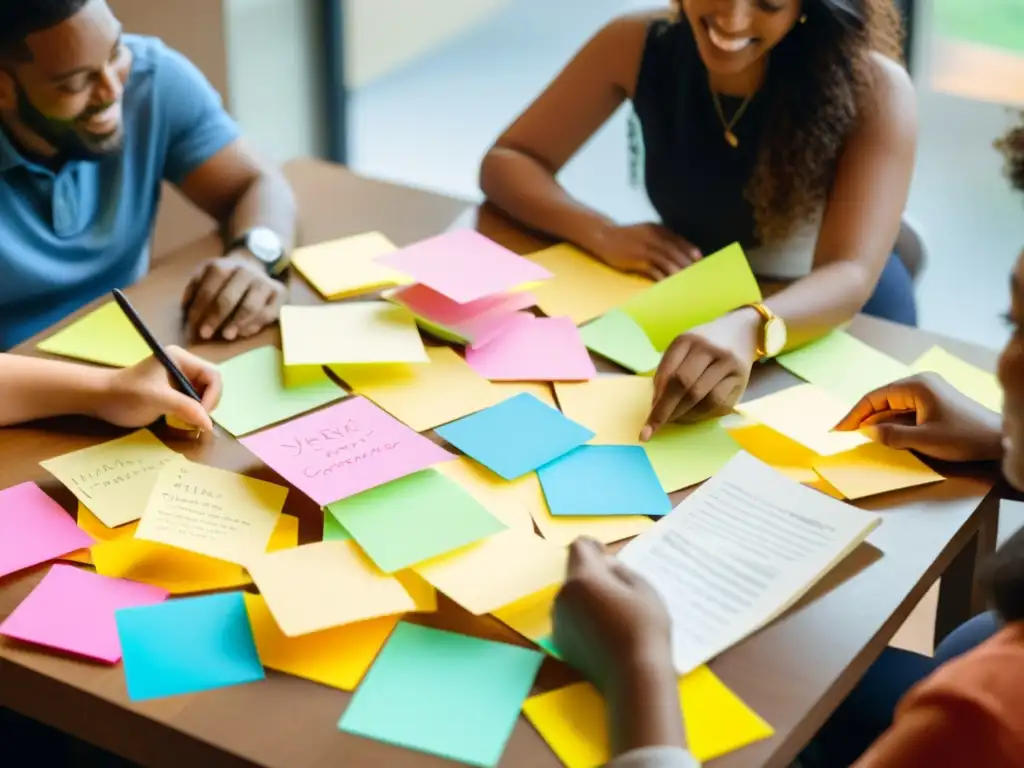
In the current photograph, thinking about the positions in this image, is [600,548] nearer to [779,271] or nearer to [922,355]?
[922,355]

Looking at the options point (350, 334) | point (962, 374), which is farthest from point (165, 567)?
point (962, 374)

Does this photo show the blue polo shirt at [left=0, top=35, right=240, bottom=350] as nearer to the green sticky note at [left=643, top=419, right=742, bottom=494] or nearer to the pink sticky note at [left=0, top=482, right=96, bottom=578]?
the pink sticky note at [left=0, top=482, right=96, bottom=578]

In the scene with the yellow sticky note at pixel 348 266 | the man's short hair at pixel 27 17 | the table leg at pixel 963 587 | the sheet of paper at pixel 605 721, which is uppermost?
the man's short hair at pixel 27 17

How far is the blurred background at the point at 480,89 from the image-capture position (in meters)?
2.46

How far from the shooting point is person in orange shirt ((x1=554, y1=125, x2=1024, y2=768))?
652 millimetres

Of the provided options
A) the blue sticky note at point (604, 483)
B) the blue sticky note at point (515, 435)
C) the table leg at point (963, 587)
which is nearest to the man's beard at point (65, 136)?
the blue sticky note at point (515, 435)

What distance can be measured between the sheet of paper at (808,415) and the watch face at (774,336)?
6 centimetres

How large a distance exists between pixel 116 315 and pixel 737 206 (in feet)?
2.77

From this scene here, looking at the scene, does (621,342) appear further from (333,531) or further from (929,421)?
(333,531)

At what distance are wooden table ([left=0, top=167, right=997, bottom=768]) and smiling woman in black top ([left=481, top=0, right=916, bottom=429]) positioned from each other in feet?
0.94

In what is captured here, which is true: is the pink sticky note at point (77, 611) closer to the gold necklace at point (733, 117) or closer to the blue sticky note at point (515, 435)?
the blue sticky note at point (515, 435)

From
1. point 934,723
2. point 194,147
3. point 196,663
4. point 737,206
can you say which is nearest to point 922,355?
point 737,206

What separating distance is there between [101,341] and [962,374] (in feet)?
3.18

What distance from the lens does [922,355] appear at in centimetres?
127
